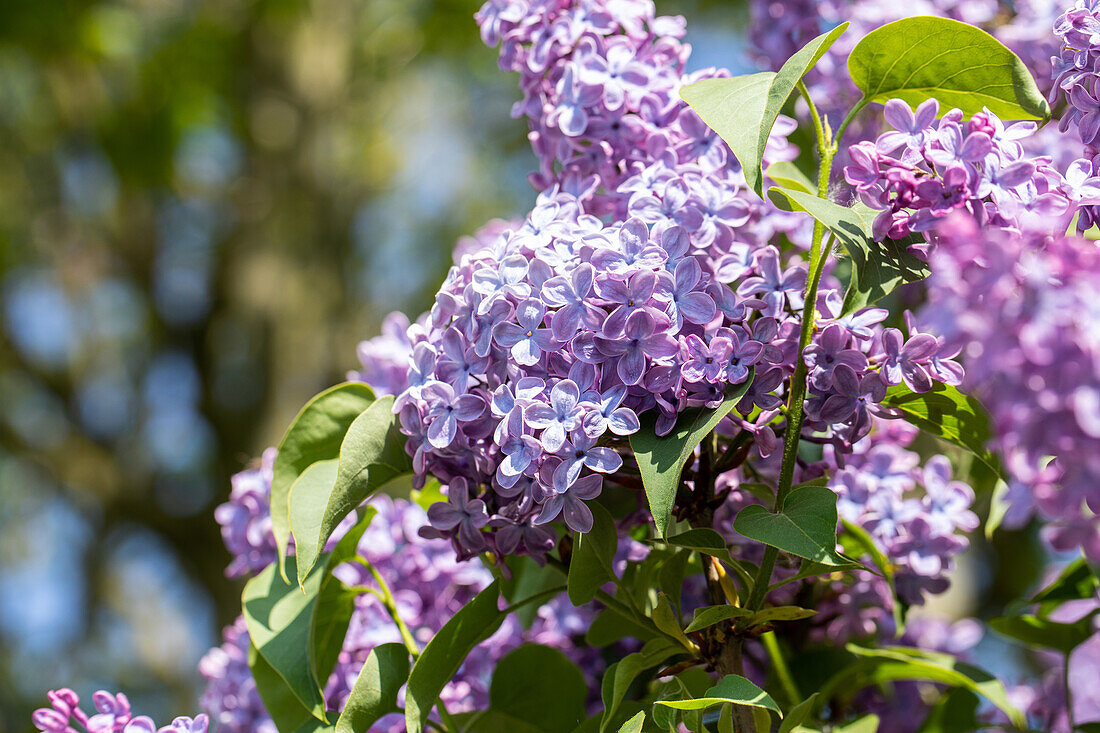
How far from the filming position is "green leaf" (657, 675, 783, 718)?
440 mm

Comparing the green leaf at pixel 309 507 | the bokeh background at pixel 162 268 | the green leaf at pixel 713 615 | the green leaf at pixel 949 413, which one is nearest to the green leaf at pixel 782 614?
the green leaf at pixel 713 615

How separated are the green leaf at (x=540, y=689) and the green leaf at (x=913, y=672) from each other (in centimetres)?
16

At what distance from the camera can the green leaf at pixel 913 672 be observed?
62cm

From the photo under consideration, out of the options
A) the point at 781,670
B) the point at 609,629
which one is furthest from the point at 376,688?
the point at 781,670

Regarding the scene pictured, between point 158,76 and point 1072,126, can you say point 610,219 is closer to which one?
point 1072,126

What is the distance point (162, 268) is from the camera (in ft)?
13.5

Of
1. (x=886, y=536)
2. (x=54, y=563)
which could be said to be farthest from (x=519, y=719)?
(x=54, y=563)

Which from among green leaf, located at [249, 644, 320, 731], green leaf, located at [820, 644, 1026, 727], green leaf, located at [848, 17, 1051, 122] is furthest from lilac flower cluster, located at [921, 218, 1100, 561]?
green leaf, located at [249, 644, 320, 731]

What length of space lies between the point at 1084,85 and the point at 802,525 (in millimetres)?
287

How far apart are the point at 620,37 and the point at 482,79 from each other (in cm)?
416

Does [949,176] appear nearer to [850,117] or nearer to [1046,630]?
[850,117]

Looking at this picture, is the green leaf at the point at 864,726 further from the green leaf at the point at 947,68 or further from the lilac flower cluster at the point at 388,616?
the green leaf at the point at 947,68

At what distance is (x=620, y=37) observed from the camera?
0.62m

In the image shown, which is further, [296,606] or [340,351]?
[340,351]
